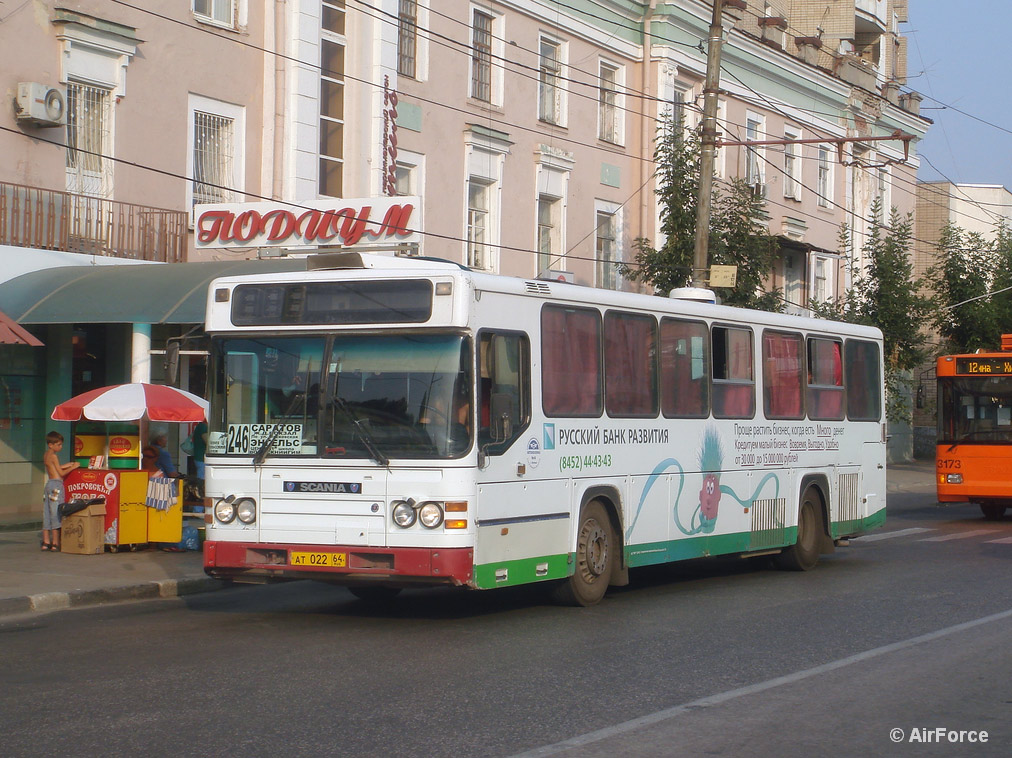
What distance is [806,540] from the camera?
15.8m

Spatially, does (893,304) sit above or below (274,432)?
above

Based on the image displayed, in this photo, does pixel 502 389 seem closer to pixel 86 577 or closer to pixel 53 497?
pixel 86 577

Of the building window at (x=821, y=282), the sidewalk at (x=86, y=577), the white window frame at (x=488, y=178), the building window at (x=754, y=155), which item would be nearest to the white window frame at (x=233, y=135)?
the white window frame at (x=488, y=178)

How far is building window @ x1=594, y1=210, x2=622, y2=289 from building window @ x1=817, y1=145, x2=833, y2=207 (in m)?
10.9

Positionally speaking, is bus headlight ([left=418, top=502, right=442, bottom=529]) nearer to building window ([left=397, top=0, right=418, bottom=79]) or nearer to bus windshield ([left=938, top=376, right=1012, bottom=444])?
bus windshield ([left=938, top=376, right=1012, bottom=444])

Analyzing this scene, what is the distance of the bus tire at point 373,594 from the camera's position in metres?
12.4

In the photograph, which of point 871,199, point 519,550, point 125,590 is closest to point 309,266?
point 519,550

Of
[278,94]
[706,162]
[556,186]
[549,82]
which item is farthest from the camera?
[556,186]

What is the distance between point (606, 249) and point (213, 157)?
11.6 m

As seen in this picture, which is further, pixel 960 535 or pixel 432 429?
pixel 960 535

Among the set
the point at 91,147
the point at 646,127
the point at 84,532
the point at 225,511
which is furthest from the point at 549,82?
the point at 225,511

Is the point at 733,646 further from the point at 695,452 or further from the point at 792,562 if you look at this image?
the point at 792,562

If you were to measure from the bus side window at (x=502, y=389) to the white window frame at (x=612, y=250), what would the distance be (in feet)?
63.4

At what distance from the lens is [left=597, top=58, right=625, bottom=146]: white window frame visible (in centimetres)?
3034
